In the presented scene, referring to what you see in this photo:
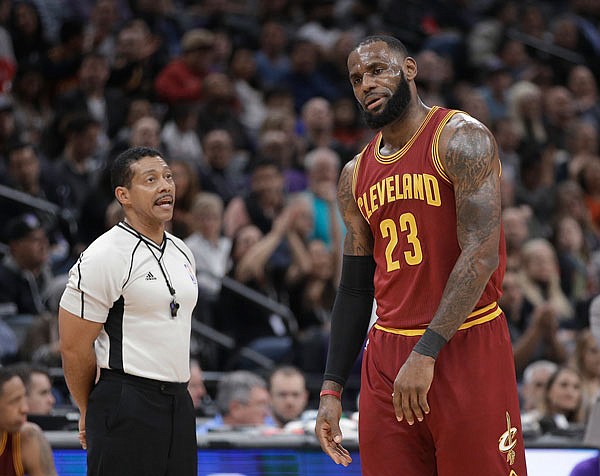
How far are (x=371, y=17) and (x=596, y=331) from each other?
9.29 metres

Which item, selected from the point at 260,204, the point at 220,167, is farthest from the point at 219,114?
the point at 260,204

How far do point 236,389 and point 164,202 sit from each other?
3.00m

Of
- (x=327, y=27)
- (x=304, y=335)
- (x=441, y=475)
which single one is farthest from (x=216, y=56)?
(x=441, y=475)

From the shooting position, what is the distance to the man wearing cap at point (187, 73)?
11.5 metres

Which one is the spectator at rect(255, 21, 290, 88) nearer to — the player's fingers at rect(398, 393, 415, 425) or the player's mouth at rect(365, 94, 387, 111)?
the player's mouth at rect(365, 94, 387, 111)

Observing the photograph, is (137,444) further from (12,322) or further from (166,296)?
(12,322)

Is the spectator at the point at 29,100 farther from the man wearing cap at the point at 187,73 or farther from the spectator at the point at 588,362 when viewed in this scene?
the spectator at the point at 588,362

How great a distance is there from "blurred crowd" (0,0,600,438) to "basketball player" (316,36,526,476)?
2.47 meters

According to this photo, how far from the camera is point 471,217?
3.80m

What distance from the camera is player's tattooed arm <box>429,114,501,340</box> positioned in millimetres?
3754

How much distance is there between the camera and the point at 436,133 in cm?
399

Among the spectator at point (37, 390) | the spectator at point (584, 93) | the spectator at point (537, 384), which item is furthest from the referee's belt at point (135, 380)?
the spectator at point (584, 93)

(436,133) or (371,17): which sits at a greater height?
(371,17)

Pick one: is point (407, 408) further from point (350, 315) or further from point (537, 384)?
point (537, 384)
